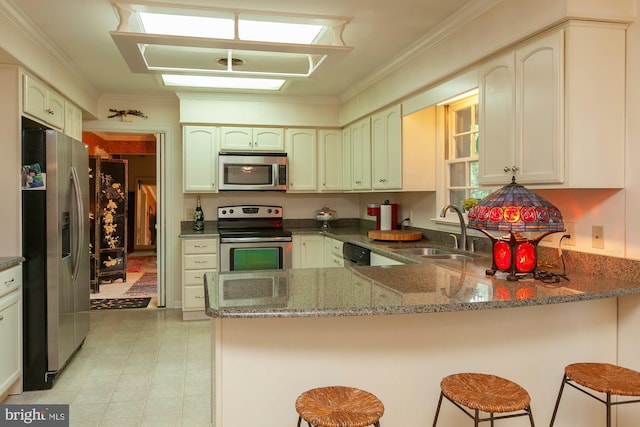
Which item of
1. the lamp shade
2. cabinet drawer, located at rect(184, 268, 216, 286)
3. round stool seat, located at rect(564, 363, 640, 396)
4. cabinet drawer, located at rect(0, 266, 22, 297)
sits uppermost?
the lamp shade

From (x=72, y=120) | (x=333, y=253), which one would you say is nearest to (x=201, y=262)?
(x=333, y=253)

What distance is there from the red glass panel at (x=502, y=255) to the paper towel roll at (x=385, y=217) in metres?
2.15

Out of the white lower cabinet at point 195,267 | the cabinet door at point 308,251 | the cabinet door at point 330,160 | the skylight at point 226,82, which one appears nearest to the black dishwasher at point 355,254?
the cabinet door at point 308,251

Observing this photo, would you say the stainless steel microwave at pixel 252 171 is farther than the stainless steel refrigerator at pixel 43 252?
Yes

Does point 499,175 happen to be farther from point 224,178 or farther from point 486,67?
point 224,178

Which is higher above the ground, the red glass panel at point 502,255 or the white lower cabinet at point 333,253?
the red glass panel at point 502,255

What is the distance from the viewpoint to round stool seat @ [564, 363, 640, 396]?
66.1 inches

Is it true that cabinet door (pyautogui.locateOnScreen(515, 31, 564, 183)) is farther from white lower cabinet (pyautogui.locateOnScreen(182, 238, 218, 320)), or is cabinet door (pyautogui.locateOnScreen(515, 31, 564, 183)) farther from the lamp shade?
white lower cabinet (pyautogui.locateOnScreen(182, 238, 218, 320))

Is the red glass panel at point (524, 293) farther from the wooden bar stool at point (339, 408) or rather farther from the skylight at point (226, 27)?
the skylight at point (226, 27)

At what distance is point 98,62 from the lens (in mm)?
3822

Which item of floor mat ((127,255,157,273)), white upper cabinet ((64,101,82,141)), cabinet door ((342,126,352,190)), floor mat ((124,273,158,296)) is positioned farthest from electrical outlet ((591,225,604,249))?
floor mat ((127,255,157,273))

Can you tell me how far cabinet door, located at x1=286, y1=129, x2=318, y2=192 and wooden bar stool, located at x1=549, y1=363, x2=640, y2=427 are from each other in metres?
3.72

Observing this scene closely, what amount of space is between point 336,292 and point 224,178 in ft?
11.0

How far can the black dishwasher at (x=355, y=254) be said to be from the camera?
3.74 metres
